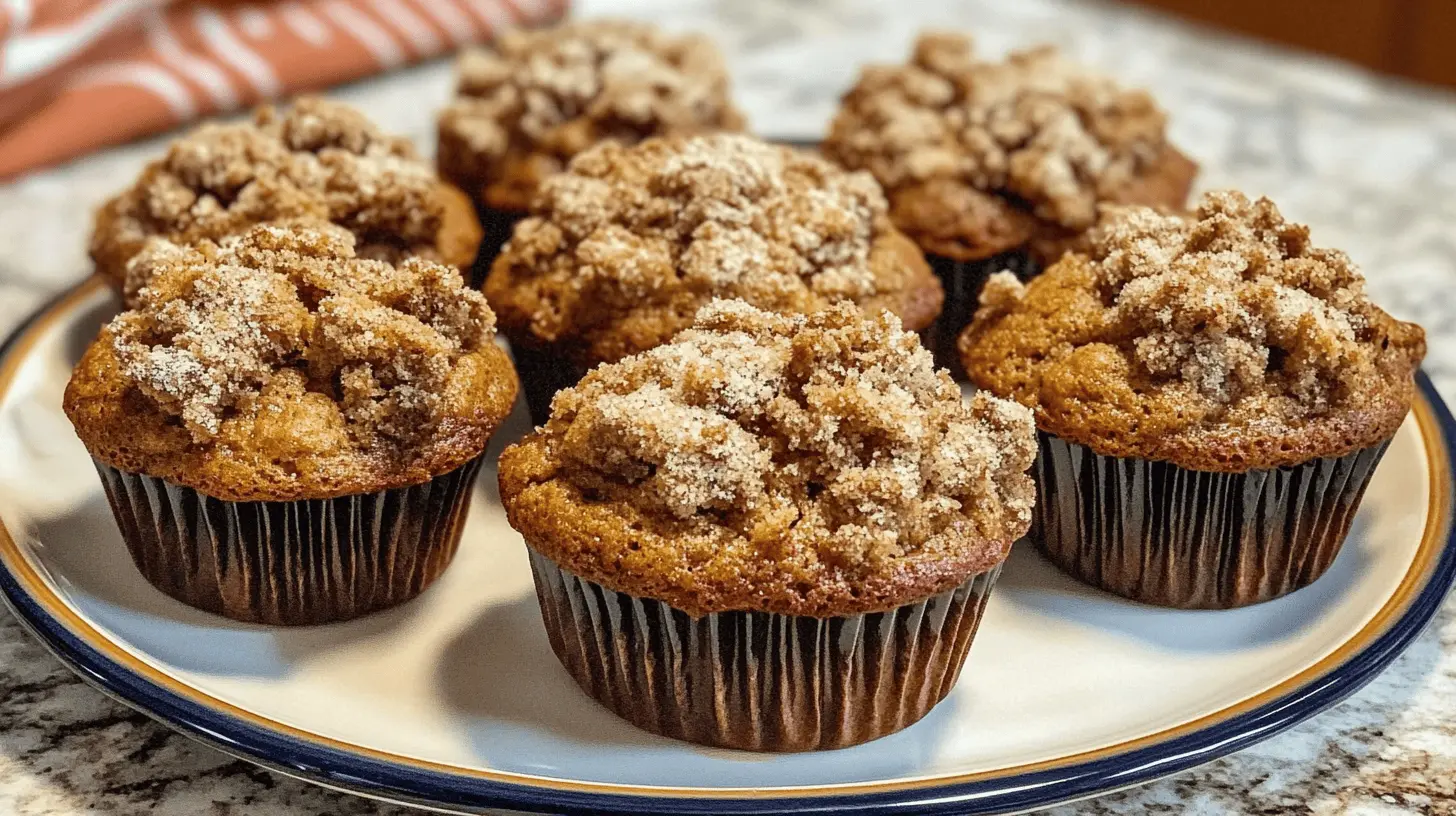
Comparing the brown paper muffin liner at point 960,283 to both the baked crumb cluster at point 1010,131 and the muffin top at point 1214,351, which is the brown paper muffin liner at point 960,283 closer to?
the baked crumb cluster at point 1010,131

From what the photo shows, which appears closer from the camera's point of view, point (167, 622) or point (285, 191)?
point (167, 622)

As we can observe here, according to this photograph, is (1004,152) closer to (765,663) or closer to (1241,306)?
(1241,306)

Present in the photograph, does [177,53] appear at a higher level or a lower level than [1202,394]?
lower

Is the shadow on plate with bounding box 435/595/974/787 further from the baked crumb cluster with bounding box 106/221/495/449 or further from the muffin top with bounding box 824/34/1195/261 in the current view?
the muffin top with bounding box 824/34/1195/261

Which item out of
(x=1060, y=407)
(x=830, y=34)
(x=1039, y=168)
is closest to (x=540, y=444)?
(x=1060, y=407)

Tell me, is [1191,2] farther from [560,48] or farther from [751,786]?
[751,786]

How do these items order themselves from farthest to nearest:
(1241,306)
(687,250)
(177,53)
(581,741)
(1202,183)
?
(177,53) < (1202,183) < (687,250) < (1241,306) < (581,741)

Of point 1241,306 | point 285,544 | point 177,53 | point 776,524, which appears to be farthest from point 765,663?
point 177,53

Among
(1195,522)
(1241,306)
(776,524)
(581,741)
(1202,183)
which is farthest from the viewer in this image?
(1202,183)
